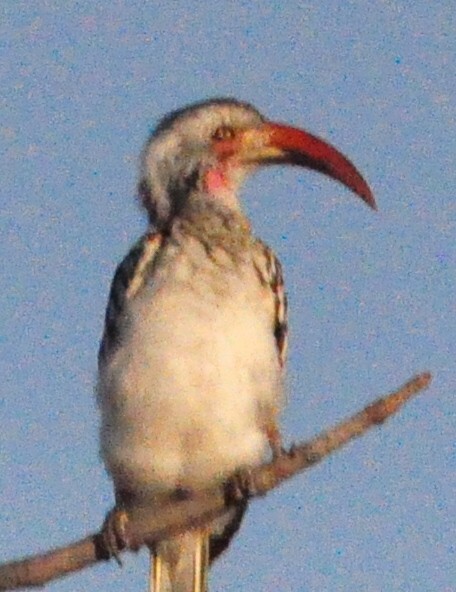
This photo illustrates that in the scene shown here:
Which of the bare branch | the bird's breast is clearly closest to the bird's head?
the bird's breast

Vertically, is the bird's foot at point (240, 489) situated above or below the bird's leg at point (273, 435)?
below

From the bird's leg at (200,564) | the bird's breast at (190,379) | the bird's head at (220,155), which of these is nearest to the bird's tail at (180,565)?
the bird's leg at (200,564)

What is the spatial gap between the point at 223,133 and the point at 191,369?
5.49ft

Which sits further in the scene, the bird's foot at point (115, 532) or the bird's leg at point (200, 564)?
the bird's leg at point (200, 564)

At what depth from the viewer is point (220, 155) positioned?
698 centimetres

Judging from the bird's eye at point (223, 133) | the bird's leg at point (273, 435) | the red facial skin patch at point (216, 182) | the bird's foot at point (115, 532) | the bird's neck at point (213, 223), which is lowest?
the bird's foot at point (115, 532)

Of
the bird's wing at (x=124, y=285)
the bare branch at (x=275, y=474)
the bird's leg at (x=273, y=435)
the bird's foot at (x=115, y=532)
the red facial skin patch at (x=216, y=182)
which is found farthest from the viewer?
the red facial skin patch at (x=216, y=182)

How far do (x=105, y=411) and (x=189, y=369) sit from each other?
448 mm

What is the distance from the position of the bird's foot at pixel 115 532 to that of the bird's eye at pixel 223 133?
6.65ft

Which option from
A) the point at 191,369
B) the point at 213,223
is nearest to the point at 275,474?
the point at 191,369

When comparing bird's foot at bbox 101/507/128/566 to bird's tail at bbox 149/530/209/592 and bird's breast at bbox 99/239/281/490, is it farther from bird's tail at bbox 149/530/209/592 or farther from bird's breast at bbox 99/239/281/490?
bird's tail at bbox 149/530/209/592

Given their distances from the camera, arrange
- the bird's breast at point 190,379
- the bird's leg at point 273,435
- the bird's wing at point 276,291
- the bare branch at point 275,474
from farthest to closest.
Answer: the bird's wing at point 276,291, the bird's leg at point 273,435, the bird's breast at point 190,379, the bare branch at point 275,474

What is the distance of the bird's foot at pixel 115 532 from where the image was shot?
492cm

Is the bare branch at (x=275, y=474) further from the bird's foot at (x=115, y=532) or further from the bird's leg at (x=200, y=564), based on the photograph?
the bird's leg at (x=200, y=564)
